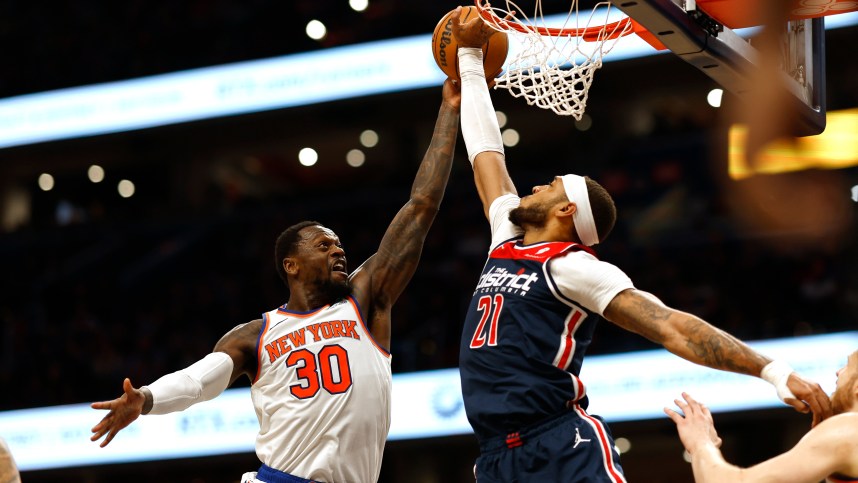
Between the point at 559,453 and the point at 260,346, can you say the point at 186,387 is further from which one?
the point at 559,453

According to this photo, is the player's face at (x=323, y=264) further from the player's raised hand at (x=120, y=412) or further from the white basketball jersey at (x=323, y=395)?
the player's raised hand at (x=120, y=412)

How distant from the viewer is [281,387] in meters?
5.02

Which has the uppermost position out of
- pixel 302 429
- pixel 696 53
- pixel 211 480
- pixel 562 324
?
pixel 696 53

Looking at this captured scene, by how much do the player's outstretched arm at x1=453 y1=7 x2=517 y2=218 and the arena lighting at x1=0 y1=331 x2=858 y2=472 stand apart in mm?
6058

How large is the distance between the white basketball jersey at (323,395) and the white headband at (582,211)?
4.01 feet

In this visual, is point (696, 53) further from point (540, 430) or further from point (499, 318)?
point (540, 430)

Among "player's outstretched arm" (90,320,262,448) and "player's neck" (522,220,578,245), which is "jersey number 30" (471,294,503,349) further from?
"player's outstretched arm" (90,320,262,448)

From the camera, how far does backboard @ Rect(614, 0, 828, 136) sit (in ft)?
14.4

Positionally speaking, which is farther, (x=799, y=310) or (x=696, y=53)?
(x=799, y=310)

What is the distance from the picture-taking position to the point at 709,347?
3725mm

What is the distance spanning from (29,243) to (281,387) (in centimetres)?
1326

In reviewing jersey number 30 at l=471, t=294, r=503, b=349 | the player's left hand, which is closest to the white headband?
jersey number 30 at l=471, t=294, r=503, b=349

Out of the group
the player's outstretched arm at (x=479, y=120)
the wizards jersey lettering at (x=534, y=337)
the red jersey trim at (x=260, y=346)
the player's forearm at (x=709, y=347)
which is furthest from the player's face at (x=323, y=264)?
the player's forearm at (x=709, y=347)

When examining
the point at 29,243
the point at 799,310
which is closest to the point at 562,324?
the point at 799,310
